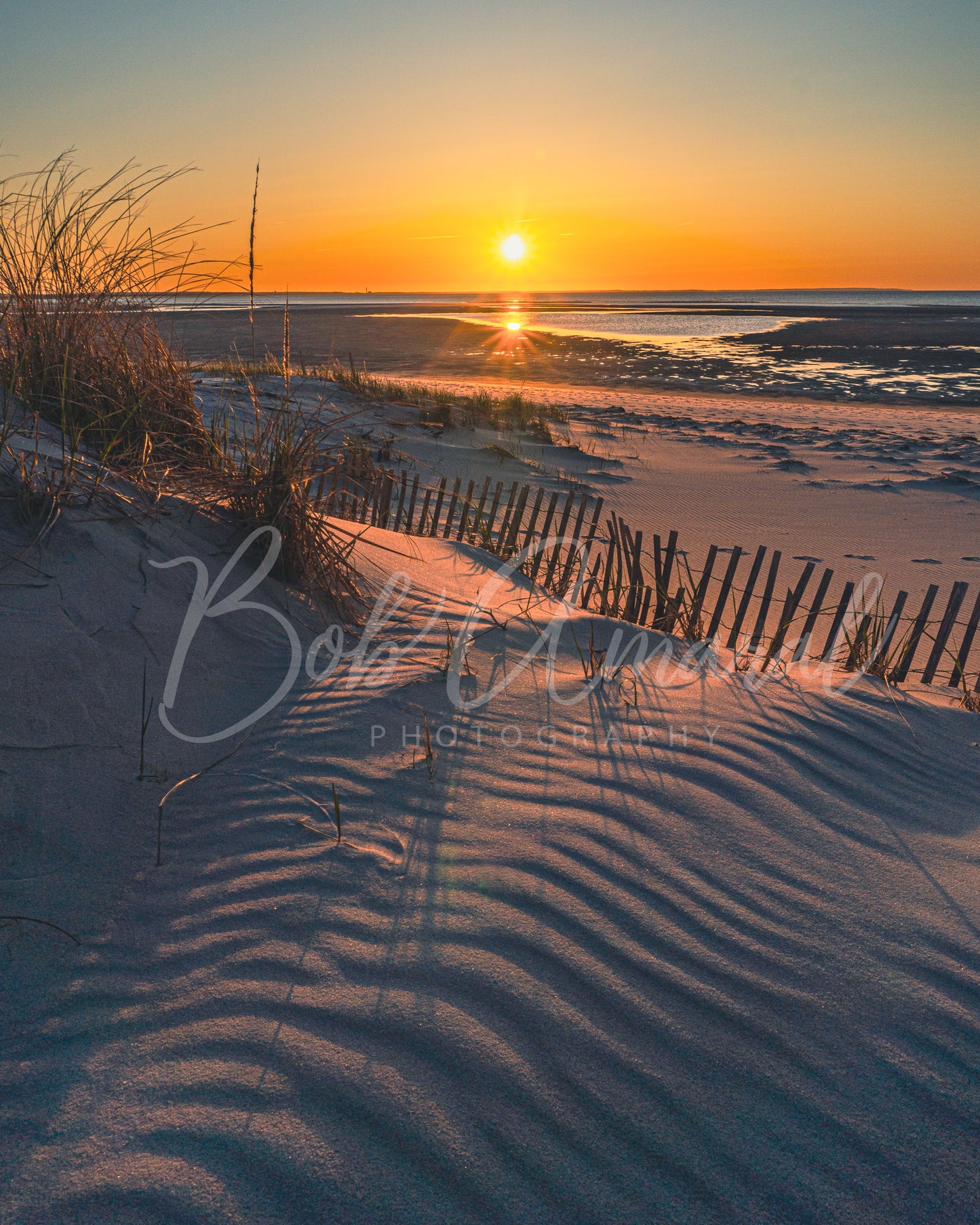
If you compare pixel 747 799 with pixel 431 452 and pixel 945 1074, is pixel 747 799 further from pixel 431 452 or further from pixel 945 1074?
pixel 431 452

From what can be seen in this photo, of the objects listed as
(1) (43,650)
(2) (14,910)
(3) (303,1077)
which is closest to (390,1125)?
(3) (303,1077)

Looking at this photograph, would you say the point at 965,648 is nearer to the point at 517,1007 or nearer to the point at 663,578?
the point at 663,578

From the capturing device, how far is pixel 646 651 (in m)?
4.17

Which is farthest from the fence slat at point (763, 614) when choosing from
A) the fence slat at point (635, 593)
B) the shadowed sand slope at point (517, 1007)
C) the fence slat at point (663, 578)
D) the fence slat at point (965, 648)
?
the shadowed sand slope at point (517, 1007)

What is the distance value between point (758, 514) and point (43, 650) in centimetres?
849

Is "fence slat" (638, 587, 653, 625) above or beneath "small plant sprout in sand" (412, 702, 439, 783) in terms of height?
above

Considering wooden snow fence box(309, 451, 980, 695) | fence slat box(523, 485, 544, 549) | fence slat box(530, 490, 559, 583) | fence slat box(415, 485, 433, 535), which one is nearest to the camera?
wooden snow fence box(309, 451, 980, 695)

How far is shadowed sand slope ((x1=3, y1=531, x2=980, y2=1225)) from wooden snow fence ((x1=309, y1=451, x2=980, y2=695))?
71.1 inches

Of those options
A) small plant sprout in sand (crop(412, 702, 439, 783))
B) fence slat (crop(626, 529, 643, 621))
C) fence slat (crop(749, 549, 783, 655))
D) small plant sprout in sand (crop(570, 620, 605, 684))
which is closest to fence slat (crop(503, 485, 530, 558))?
fence slat (crop(626, 529, 643, 621))

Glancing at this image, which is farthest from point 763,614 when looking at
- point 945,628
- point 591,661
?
point 591,661

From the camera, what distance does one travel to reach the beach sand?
1478mm

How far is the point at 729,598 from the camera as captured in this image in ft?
21.5

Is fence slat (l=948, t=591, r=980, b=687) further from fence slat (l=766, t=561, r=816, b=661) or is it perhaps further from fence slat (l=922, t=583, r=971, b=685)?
fence slat (l=766, t=561, r=816, b=661)

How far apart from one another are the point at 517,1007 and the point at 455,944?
234 mm
